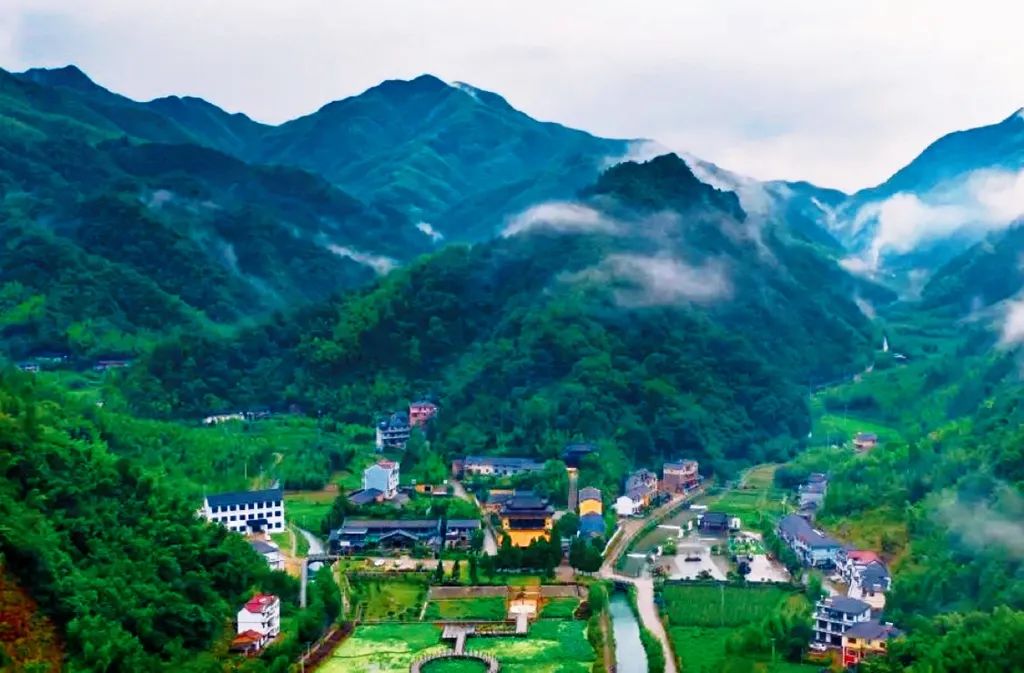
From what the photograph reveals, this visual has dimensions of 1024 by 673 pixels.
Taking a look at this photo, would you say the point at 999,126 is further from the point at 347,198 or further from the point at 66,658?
the point at 66,658

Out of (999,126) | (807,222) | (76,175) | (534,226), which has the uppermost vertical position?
(999,126)

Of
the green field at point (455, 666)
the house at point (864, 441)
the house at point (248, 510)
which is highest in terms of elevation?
the house at point (864, 441)

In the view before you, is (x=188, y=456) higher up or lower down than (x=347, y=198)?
lower down

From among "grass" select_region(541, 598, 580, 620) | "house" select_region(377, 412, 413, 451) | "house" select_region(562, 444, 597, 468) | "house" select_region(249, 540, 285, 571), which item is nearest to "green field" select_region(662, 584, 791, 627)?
"grass" select_region(541, 598, 580, 620)

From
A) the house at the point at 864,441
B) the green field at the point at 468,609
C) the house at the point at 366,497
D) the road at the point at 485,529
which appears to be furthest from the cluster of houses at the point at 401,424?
the house at the point at 864,441

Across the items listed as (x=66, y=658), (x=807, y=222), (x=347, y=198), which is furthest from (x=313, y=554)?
(x=807, y=222)

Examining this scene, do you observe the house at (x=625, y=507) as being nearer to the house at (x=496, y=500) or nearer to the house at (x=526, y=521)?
the house at (x=496, y=500)
